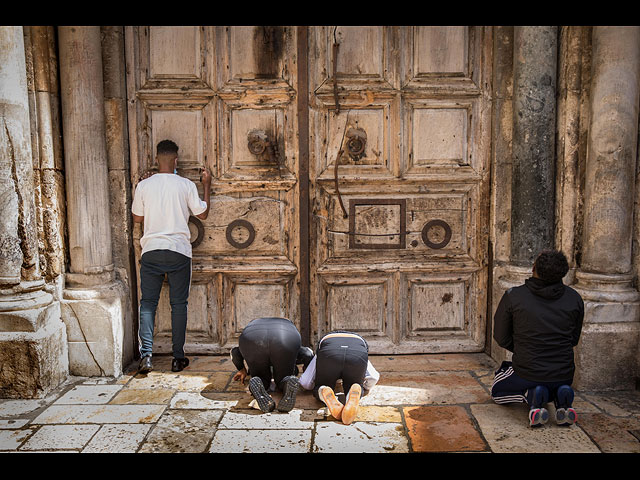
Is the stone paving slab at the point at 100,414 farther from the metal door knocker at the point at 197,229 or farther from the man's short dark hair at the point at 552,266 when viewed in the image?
the man's short dark hair at the point at 552,266

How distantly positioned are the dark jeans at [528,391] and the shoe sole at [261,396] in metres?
1.50

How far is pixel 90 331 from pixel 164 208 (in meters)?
1.11

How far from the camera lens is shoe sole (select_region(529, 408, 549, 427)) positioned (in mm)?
3326

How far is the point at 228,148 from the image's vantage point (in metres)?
4.63

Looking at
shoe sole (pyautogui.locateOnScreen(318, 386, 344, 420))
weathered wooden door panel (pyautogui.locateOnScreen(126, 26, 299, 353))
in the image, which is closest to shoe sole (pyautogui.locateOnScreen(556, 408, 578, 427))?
shoe sole (pyautogui.locateOnScreen(318, 386, 344, 420))

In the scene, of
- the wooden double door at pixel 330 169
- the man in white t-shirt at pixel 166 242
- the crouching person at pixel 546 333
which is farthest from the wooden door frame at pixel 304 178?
the crouching person at pixel 546 333

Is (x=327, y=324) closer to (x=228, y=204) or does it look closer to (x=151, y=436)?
(x=228, y=204)

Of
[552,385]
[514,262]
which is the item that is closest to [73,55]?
[514,262]

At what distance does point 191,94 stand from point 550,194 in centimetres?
300

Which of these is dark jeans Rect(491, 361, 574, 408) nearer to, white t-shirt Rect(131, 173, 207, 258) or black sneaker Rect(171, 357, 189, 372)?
black sneaker Rect(171, 357, 189, 372)

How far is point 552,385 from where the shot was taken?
3449 mm

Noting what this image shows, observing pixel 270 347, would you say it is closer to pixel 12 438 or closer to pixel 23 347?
pixel 12 438

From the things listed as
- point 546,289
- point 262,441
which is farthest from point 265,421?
point 546,289

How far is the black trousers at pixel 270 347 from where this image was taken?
12.1 feet
